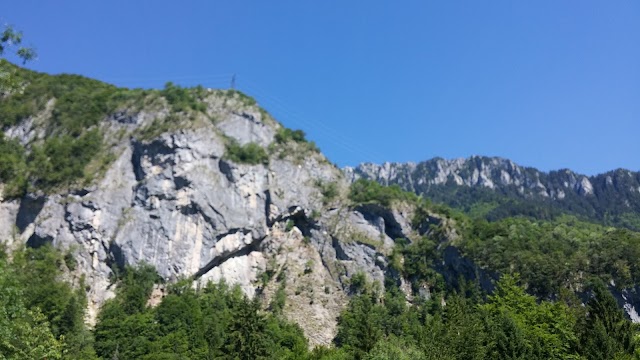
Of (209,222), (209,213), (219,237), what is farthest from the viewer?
(209,213)

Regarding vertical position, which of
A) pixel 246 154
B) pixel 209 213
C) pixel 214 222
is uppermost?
pixel 246 154

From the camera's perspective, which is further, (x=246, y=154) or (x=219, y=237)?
(x=246, y=154)

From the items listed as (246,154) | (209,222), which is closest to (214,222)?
(209,222)

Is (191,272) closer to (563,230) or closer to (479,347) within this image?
(479,347)

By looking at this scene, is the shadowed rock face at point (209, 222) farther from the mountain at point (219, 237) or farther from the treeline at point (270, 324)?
the treeline at point (270, 324)

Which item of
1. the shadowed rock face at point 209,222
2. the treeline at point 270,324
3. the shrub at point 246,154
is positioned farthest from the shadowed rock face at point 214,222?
the treeline at point 270,324

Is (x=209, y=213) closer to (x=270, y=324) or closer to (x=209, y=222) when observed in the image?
(x=209, y=222)

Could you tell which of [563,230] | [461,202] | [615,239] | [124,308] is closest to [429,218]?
[563,230]

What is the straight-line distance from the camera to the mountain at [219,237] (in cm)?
7594

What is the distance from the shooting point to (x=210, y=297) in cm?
7969

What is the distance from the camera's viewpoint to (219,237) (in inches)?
3538

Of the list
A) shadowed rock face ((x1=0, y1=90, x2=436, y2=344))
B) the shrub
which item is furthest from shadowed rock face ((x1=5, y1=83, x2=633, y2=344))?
the shrub

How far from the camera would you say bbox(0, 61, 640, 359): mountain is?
75.9m

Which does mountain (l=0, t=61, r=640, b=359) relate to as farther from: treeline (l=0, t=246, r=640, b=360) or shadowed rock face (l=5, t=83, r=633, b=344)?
treeline (l=0, t=246, r=640, b=360)
